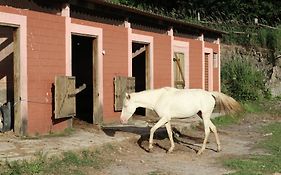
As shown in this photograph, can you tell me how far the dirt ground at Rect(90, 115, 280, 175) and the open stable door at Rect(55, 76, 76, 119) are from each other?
5.66 ft

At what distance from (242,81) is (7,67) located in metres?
15.0

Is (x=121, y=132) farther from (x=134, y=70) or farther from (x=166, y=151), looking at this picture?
(x=134, y=70)

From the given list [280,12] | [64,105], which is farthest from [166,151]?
[280,12]

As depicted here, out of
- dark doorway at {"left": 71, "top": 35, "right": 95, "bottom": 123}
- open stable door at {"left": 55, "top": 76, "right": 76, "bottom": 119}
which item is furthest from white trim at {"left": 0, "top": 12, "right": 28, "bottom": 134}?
dark doorway at {"left": 71, "top": 35, "right": 95, "bottom": 123}

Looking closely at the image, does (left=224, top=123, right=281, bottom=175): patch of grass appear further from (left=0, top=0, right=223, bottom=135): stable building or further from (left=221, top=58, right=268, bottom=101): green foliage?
(left=221, top=58, right=268, bottom=101): green foliage

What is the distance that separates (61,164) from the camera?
862 centimetres

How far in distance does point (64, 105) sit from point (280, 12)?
1091 inches

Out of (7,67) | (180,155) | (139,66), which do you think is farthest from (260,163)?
(139,66)

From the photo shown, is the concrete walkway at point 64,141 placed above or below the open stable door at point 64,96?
below

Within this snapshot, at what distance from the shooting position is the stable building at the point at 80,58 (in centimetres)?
1115

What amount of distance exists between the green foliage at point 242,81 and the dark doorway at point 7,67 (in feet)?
47.8

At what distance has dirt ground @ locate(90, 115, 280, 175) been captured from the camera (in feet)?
30.0

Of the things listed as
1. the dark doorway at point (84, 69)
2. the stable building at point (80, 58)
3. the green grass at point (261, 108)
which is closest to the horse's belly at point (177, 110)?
the stable building at point (80, 58)

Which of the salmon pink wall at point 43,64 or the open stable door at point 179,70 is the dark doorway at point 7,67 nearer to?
the salmon pink wall at point 43,64
